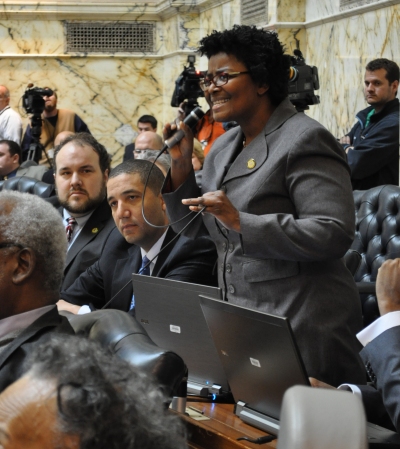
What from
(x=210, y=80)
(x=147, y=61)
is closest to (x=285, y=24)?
(x=147, y=61)

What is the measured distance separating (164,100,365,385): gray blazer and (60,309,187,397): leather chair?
1.73 ft

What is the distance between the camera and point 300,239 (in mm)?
2420

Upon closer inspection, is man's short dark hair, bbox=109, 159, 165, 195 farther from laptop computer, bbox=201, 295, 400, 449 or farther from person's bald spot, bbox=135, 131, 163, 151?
person's bald spot, bbox=135, 131, 163, 151

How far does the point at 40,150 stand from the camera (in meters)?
8.05

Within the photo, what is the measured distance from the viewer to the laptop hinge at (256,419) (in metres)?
2.07

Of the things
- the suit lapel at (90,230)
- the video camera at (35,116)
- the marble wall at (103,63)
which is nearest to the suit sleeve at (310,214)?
the suit lapel at (90,230)

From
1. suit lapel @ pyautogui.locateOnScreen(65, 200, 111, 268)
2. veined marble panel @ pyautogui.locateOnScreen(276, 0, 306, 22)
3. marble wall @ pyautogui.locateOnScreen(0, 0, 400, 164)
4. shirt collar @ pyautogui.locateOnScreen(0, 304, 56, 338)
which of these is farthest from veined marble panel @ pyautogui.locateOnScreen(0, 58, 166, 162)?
shirt collar @ pyautogui.locateOnScreen(0, 304, 56, 338)

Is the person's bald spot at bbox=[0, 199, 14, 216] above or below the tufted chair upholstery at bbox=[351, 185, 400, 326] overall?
above

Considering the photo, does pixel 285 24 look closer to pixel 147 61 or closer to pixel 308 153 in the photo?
pixel 147 61

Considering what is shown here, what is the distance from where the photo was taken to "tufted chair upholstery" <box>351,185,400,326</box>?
404 cm

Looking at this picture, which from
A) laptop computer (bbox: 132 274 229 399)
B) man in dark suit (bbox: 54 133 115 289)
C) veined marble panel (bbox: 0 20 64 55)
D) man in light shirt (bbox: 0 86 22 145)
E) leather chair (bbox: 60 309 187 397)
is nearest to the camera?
leather chair (bbox: 60 309 187 397)

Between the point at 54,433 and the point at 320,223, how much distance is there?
1.47 metres

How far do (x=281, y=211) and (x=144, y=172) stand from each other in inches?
38.9

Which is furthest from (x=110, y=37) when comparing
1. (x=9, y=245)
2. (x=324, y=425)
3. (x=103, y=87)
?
(x=324, y=425)
